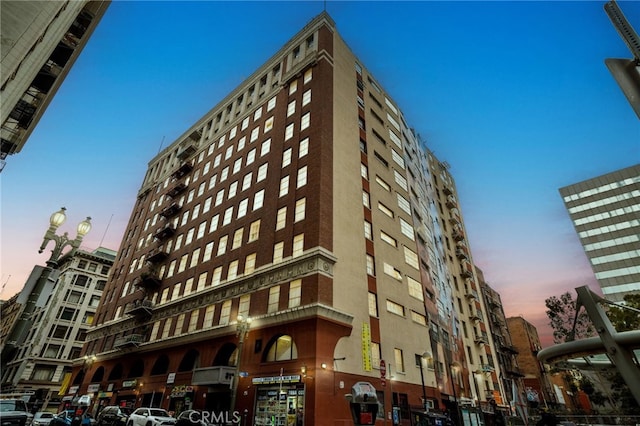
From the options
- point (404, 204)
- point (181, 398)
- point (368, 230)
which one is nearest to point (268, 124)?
point (368, 230)

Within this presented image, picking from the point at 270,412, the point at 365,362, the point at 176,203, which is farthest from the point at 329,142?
the point at 176,203

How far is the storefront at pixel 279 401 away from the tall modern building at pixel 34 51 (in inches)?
837

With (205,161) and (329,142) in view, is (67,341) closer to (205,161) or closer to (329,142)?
(205,161)

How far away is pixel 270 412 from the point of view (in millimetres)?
24859

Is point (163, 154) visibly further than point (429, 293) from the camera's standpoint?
Yes

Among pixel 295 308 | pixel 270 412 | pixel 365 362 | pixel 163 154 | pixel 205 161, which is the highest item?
pixel 163 154

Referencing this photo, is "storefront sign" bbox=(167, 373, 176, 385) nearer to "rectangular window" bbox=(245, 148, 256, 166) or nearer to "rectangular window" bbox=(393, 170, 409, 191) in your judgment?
"rectangular window" bbox=(245, 148, 256, 166)

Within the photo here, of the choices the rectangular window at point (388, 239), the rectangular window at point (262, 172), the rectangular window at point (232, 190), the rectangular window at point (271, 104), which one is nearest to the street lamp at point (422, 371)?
the rectangular window at point (388, 239)

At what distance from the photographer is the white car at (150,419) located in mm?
22391

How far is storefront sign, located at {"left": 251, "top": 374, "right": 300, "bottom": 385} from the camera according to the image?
24181 millimetres

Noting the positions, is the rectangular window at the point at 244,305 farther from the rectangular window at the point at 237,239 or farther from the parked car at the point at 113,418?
the parked car at the point at 113,418

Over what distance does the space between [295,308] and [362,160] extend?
20.5 meters

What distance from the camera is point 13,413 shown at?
856 inches

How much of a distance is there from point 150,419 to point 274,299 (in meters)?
11.9
